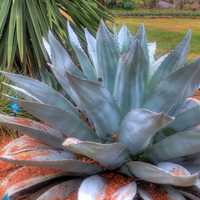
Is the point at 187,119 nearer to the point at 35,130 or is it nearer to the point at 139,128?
the point at 139,128

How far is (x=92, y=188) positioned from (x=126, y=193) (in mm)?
163

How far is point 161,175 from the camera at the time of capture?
2.36m

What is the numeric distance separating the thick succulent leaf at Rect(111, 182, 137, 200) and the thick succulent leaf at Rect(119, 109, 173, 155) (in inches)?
7.5

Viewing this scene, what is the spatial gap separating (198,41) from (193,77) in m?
11.7

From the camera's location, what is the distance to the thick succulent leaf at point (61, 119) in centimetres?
251

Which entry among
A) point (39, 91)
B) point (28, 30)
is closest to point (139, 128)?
point (39, 91)

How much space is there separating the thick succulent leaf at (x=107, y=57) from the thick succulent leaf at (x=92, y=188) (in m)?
0.47

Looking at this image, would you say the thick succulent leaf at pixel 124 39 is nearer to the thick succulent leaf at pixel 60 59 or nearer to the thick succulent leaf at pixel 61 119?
the thick succulent leaf at pixel 60 59

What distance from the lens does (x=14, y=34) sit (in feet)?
18.4

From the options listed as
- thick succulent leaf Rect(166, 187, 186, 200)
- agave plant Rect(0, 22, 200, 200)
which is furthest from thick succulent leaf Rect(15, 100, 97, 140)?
thick succulent leaf Rect(166, 187, 186, 200)

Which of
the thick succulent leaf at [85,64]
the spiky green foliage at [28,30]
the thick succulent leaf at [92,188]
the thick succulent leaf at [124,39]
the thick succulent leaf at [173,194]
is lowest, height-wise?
the spiky green foliage at [28,30]

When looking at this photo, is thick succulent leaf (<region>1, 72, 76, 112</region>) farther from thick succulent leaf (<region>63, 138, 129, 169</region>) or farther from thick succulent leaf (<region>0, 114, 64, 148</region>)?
thick succulent leaf (<region>63, 138, 129, 169</region>)

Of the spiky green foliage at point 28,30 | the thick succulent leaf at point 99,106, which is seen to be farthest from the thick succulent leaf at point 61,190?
the spiky green foliage at point 28,30

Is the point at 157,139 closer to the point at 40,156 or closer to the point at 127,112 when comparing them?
the point at 127,112
